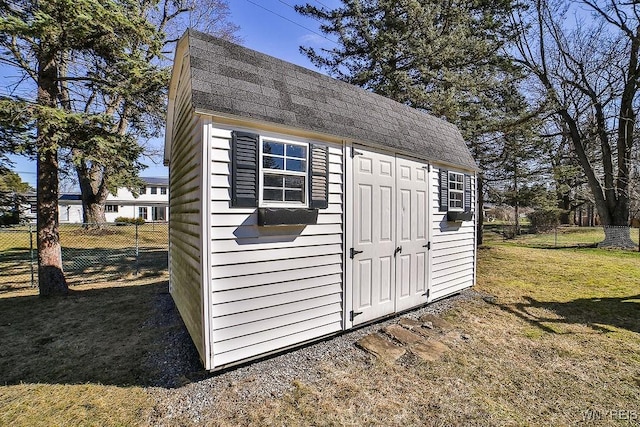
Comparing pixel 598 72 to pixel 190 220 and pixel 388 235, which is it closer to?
pixel 388 235

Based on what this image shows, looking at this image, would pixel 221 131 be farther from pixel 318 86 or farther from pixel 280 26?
pixel 280 26

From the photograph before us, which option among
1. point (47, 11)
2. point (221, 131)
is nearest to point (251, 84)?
point (221, 131)

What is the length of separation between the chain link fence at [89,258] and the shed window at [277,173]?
6.51 metres

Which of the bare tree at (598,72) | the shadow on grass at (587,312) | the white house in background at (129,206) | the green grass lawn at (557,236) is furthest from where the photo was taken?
the white house in background at (129,206)

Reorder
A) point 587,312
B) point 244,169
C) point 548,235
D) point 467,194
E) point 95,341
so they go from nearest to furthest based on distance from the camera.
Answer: point 244,169 → point 95,341 → point 587,312 → point 467,194 → point 548,235

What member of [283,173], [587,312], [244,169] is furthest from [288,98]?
[587,312]

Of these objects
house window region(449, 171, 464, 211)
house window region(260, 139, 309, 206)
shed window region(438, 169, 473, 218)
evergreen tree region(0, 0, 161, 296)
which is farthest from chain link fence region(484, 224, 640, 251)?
evergreen tree region(0, 0, 161, 296)

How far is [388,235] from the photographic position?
4.66 metres

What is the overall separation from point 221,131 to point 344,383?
9.44 feet

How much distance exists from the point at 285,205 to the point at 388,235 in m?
1.93

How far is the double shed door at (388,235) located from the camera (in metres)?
4.29

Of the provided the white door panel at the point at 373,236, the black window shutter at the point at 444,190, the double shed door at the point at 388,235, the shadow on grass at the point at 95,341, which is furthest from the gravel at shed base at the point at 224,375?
the black window shutter at the point at 444,190

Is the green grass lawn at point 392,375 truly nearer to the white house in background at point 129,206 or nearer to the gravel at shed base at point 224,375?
the gravel at shed base at point 224,375

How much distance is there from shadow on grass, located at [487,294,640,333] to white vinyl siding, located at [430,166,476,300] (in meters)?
0.81
